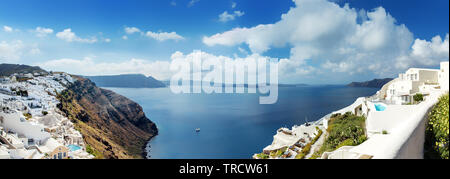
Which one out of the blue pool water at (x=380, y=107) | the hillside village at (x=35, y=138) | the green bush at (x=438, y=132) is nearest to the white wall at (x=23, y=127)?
the hillside village at (x=35, y=138)

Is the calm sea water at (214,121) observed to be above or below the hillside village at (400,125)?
below

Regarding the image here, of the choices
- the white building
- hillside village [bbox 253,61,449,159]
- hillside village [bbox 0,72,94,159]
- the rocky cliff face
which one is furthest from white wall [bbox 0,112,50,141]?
the white building

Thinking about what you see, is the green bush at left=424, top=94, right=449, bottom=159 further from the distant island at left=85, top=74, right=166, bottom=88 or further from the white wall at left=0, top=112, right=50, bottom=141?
the distant island at left=85, top=74, right=166, bottom=88

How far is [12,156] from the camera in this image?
3.06 metres

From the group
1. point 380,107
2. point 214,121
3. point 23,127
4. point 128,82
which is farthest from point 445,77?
point 128,82

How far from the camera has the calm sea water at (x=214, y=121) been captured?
39.2 ft

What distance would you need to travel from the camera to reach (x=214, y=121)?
1625cm

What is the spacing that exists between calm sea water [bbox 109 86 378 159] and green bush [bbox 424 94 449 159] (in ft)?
23.0

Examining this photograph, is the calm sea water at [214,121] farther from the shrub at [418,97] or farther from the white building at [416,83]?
the shrub at [418,97]

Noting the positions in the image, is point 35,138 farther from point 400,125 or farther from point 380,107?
point 380,107

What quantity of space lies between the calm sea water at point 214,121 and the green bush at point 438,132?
700 centimetres

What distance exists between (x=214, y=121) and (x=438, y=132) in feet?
46.5
